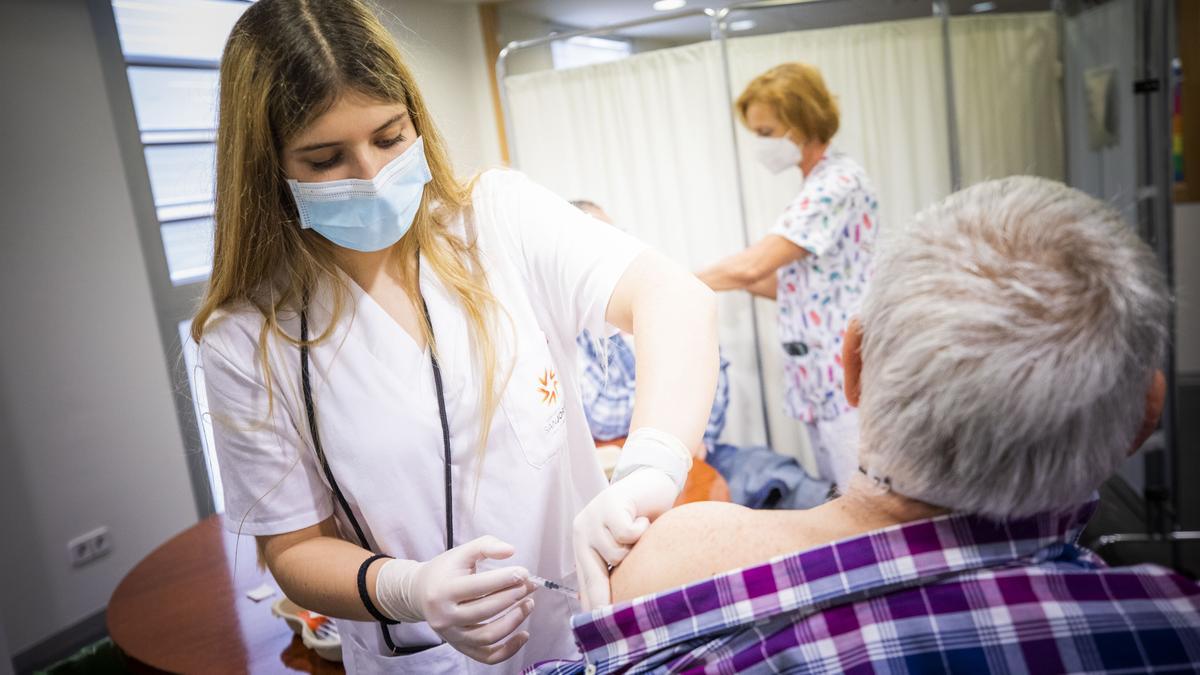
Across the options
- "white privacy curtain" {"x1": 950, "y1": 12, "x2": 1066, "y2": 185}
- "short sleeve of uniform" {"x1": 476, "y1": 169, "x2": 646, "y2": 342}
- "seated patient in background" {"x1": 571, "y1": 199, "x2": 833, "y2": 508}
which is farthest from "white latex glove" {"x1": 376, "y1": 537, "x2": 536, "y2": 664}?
"white privacy curtain" {"x1": 950, "y1": 12, "x2": 1066, "y2": 185}

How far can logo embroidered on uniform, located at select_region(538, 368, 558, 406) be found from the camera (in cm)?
106

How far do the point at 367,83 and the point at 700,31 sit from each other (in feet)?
8.52

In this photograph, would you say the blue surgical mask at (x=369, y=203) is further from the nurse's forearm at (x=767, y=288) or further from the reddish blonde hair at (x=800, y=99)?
the nurse's forearm at (x=767, y=288)

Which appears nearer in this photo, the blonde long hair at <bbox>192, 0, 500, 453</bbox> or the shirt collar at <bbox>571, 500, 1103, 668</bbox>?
the shirt collar at <bbox>571, 500, 1103, 668</bbox>

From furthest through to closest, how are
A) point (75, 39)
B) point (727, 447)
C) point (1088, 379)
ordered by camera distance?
point (75, 39) < point (727, 447) < point (1088, 379)

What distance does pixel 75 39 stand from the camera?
2.93m

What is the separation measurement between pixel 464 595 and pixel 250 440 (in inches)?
13.8

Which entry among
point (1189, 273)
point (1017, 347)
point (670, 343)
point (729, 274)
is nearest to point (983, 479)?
point (1017, 347)

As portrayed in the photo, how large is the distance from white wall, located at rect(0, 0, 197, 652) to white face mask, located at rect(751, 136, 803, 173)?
98.1 inches

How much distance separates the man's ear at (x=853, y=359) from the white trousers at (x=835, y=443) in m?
1.71

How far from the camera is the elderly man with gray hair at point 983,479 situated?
648mm

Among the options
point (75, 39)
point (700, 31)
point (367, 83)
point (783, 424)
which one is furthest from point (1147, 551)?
point (75, 39)

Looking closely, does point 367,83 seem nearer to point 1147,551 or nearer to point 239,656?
point 239,656

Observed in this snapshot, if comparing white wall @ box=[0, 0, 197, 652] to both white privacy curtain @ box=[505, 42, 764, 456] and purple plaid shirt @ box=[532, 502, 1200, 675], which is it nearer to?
white privacy curtain @ box=[505, 42, 764, 456]
